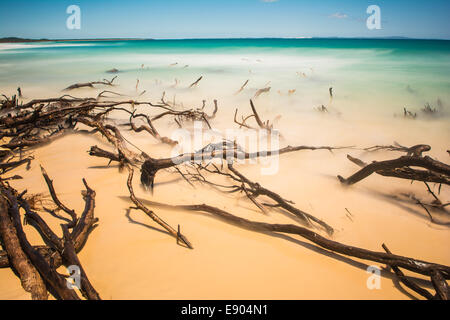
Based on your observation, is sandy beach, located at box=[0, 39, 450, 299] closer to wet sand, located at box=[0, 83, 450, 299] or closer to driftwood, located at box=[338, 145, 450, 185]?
wet sand, located at box=[0, 83, 450, 299]

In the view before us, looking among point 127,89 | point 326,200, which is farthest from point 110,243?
point 127,89

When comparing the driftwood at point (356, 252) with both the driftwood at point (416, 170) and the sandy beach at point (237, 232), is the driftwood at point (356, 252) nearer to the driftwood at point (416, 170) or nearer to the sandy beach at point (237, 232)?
the sandy beach at point (237, 232)

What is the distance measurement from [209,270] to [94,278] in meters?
0.70

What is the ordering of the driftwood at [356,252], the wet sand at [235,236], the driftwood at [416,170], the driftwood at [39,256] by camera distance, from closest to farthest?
the driftwood at [39,256]
the driftwood at [356,252]
the wet sand at [235,236]
the driftwood at [416,170]

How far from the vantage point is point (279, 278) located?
58.4 inches

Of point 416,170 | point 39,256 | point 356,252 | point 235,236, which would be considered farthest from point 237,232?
point 416,170

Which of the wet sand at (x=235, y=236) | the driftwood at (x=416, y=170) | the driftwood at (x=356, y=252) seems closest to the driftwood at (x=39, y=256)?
the wet sand at (x=235, y=236)
